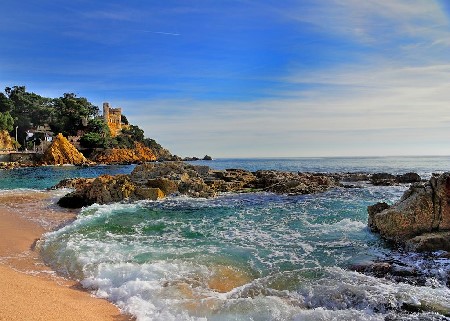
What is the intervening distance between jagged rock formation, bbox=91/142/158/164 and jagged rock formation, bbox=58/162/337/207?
68297 mm

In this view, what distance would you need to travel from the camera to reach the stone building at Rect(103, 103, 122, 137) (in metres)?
125

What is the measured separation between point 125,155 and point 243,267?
102 metres

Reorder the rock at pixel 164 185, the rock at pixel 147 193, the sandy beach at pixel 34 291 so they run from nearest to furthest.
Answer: the sandy beach at pixel 34 291
the rock at pixel 147 193
the rock at pixel 164 185

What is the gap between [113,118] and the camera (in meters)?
138

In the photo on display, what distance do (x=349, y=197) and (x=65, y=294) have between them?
73.4 feet

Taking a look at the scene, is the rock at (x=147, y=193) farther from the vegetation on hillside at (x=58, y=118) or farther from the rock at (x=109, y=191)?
the vegetation on hillside at (x=58, y=118)

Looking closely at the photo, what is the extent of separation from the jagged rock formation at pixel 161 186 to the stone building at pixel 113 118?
9342 centimetres

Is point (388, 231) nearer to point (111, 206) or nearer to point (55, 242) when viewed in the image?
point (55, 242)

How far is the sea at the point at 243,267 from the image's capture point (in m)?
7.28

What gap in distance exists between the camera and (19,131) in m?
104

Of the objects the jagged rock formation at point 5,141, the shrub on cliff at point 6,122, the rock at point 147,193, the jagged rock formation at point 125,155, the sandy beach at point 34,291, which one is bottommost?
the sandy beach at point 34,291

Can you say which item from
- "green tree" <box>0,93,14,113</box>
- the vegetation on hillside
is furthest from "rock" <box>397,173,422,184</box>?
"green tree" <box>0,93,14,113</box>

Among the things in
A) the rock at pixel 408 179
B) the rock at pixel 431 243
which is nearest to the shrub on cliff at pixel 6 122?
the rock at pixel 408 179

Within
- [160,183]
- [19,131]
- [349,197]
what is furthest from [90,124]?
[349,197]
